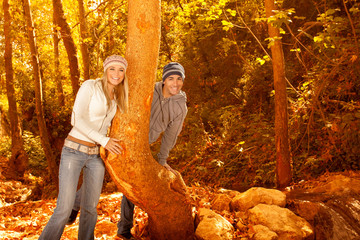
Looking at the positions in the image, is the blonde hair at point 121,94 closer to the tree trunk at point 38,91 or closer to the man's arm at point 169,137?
the man's arm at point 169,137

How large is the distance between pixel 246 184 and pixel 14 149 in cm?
1083

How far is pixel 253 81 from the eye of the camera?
1234cm

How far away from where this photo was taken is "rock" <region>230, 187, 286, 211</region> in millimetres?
5297

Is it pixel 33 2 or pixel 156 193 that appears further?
pixel 33 2

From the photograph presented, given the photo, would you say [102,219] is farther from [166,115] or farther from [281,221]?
[281,221]

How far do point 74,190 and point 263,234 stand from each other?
2.76m

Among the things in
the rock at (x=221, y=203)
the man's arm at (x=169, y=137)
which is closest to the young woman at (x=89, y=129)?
the man's arm at (x=169, y=137)

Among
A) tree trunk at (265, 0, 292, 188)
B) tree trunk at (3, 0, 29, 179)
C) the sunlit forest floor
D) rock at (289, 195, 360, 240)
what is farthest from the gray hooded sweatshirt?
tree trunk at (3, 0, 29, 179)

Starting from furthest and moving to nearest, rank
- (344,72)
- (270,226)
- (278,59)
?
1. (344,72)
2. (278,59)
3. (270,226)

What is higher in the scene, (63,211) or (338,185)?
(63,211)

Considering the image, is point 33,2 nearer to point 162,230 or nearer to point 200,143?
point 200,143

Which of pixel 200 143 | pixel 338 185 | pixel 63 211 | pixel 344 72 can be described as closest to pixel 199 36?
pixel 200 143

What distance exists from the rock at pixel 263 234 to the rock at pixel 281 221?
0.14 m

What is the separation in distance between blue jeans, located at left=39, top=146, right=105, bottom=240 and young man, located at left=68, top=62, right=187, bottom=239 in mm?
609
